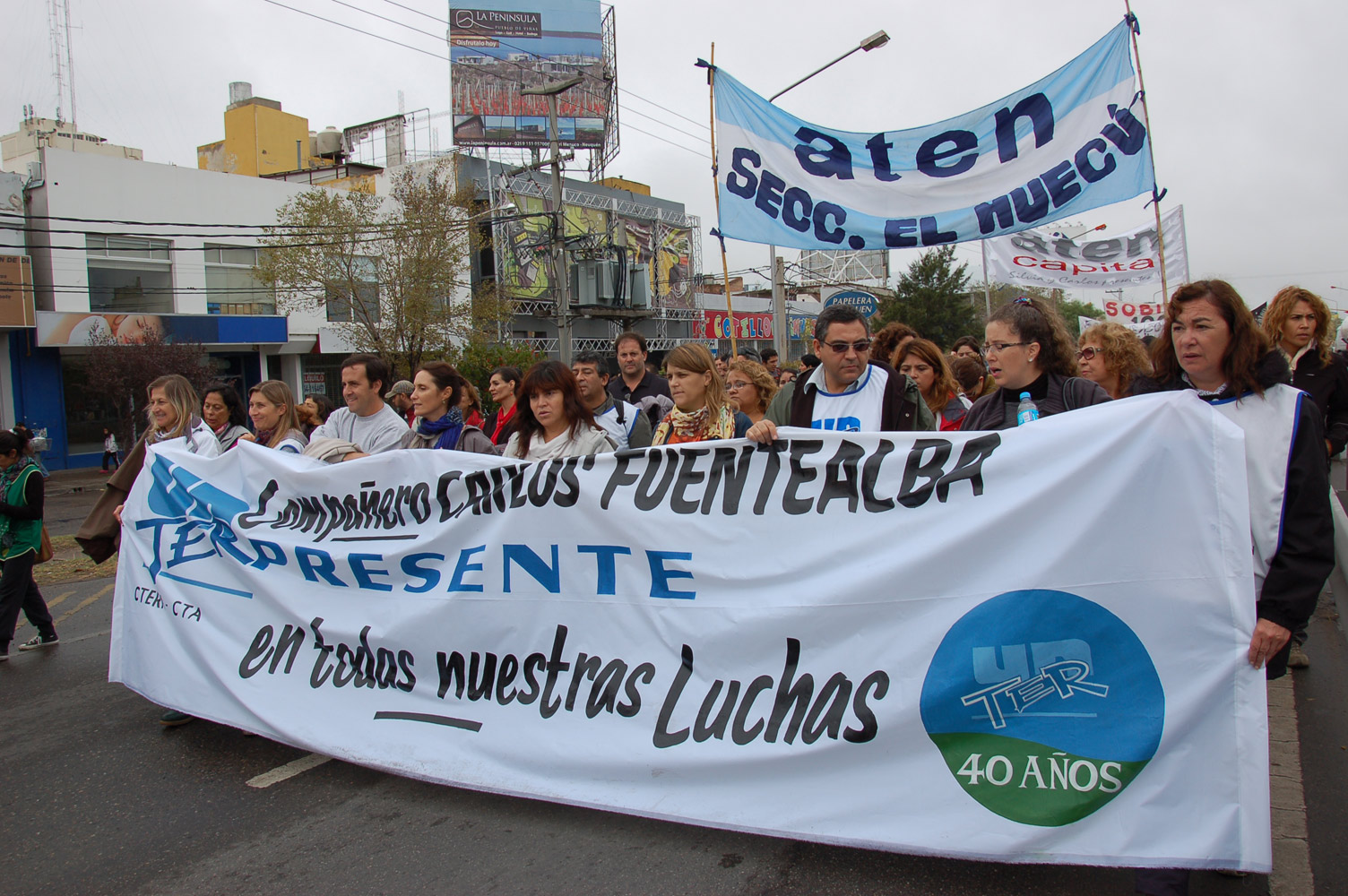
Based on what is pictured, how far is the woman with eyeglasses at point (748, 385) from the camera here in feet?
17.8

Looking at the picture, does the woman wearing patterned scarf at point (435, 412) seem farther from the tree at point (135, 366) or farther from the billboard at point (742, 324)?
the billboard at point (742, 324)

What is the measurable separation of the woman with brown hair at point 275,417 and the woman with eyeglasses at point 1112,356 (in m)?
4.44

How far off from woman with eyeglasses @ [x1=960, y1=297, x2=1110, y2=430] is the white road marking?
325cm

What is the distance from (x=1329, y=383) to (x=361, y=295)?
75.7 feet

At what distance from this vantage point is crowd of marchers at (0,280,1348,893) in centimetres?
259

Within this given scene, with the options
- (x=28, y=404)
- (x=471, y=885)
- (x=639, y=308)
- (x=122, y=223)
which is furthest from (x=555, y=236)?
(x=471, y=885)

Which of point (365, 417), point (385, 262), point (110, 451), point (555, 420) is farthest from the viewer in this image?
point (385, 262)

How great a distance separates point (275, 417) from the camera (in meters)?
5.23

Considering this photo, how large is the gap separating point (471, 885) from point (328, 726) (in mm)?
1241

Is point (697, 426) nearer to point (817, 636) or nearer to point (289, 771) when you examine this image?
point (817, 636)

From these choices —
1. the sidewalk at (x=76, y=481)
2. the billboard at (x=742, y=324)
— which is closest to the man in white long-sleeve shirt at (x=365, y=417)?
the sidewalk at (x=76, y=481)

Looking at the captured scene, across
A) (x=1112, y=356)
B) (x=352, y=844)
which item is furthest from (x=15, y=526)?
(x=1112, y=356)

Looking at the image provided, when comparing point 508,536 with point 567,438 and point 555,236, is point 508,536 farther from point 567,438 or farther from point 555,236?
point 555,236

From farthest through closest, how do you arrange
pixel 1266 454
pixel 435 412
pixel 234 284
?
pixel 234 284, pixel 435 412, pixel 1266 454
